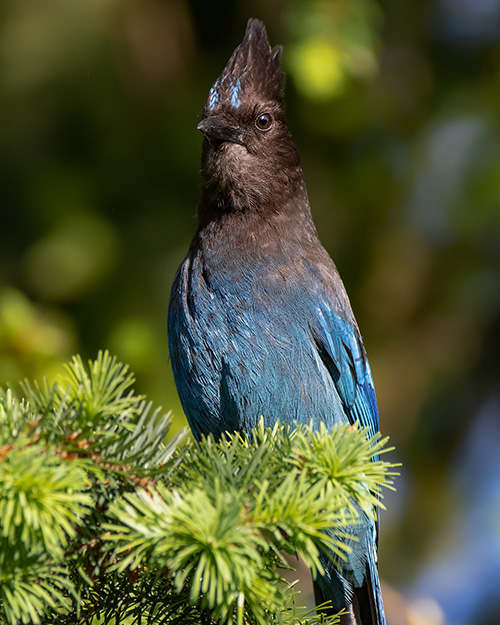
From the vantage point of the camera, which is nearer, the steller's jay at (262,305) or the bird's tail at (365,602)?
the steller's jay at (262,305)

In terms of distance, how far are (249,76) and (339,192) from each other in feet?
5.15

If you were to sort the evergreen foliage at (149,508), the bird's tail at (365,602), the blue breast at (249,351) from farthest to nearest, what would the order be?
the bird's tail at (365,602) < the blue breast at (249,351) < the evergreen foliage at (149,508)

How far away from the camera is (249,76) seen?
2980 millimetres

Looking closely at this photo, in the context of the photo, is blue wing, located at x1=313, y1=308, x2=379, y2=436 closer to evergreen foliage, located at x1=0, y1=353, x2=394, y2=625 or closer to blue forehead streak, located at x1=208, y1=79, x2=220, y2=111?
blue forehead streak, located at x1=208, y1=79, x2=220, y2=111

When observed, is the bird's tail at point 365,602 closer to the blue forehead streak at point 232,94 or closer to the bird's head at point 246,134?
the bird's head at point 246,134

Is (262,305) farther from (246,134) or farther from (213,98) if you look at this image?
(213,98)

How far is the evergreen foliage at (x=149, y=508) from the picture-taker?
4.45ft

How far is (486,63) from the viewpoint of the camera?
4.54 m

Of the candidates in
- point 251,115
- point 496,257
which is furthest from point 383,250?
point 251,115

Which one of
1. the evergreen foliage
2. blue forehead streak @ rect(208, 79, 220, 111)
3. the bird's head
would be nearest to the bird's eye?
the bird's head

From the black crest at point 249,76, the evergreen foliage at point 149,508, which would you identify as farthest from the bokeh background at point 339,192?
the evergreen foliage at point 149,508

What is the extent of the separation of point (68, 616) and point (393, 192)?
3.24m

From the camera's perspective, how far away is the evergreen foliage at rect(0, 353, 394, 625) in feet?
4.45

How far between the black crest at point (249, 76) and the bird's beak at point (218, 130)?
0.06m
